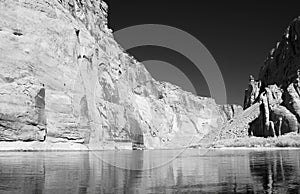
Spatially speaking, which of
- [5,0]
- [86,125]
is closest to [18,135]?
[86,125]

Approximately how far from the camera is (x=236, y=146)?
5792 inches

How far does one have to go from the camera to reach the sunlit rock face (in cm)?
14850

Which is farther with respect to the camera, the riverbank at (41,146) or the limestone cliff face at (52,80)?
the limestone cliff face at (52,80)

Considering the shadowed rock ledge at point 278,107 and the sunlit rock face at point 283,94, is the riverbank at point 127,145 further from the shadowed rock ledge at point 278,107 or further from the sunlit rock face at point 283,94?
the sunlit rock face at point 283,94

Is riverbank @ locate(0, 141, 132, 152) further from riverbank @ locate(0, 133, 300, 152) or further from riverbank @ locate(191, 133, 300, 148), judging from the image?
riverbank @ locate(191, 133, 300, 148)

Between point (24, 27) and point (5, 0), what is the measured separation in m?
10.3

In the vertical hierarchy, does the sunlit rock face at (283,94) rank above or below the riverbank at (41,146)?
above

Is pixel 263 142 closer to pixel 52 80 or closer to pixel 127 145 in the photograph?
pixel 127 145

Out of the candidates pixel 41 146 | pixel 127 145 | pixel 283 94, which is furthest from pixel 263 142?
pixel 41 146

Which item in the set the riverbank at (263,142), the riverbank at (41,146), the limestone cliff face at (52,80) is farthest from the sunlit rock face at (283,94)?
the riverbank at (41,146)

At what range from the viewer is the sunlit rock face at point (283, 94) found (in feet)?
487

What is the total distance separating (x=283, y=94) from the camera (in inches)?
6378

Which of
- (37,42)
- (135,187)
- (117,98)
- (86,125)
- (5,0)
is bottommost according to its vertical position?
(135,187)

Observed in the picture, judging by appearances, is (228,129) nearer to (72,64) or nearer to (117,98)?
(117,98)
